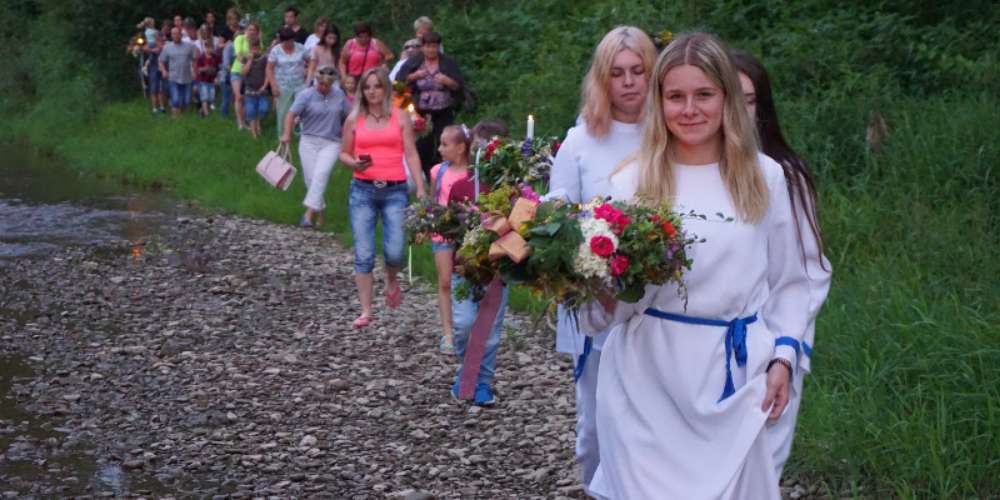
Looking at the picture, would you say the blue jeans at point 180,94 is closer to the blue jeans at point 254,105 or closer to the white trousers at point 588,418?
the blue jeans at point 254,105

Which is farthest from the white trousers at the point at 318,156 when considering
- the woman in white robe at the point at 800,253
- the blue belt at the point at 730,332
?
the blue belt at the point at 730,332

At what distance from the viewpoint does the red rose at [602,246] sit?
391cm

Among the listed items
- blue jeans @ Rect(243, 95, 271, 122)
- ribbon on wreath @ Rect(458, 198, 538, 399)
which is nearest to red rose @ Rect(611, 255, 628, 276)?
ribbon on wreath @ Rect(458, 198, 538, 399)

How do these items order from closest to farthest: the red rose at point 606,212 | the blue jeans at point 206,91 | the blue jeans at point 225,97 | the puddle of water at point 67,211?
the red rose at point 606,212 → the puddle of water at point 67,211 → the blue jeans at point 225,97 → the blue jeans at point 206,91

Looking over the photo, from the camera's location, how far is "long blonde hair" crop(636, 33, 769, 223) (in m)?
4.32

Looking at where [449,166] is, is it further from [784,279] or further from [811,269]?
[784,279]

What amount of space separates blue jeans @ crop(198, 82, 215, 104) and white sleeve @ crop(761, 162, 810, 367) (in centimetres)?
2726

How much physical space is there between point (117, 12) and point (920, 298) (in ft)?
101

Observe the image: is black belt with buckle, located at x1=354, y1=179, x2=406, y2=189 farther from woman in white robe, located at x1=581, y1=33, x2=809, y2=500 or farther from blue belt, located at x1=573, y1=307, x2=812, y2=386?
blue belt, located at x1=573, y1=307, x2=812, y2=386

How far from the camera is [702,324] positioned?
4.32 metres

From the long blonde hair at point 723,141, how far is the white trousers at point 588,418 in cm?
140

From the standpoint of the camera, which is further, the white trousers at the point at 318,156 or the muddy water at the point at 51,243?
the white trousers at the point at 318,156

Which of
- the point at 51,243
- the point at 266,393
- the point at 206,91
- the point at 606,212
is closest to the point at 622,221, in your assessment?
the point at 606,212

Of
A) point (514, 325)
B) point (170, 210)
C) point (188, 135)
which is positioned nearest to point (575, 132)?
point (514, 325)
